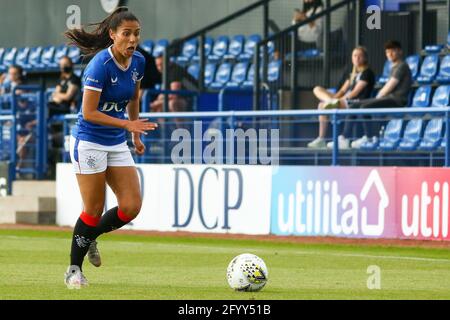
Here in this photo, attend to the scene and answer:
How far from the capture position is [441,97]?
19.7 meters

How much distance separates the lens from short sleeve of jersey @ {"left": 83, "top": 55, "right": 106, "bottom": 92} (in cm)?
1034

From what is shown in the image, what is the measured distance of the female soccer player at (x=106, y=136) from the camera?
10.3 metres

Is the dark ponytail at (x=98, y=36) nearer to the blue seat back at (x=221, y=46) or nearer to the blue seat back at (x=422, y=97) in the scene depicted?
the blue seat back at (x=422, y=97)

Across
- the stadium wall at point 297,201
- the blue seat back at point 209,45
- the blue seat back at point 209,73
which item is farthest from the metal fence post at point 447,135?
the blue seat back at point 209,45

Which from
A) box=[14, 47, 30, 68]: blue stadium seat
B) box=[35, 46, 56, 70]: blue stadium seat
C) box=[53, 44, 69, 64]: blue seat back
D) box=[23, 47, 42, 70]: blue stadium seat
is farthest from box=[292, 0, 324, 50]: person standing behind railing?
box=[14, 47, 30, 68]: blue stadium seat

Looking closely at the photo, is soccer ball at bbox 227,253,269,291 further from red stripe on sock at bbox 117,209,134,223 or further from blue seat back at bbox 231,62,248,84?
blue seat back at bbox 231,62,248,84

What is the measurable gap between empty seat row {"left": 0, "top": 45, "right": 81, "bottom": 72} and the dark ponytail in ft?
57.8

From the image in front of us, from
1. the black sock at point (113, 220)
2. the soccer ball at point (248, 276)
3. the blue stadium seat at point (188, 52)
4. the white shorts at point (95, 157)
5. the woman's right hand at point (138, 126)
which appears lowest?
the soccer ball at point (248, 276)

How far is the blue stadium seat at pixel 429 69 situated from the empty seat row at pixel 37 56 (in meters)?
10.1

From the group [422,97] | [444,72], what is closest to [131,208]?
[422,97]

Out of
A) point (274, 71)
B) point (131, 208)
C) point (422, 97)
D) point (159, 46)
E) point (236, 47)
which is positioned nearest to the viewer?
point (131, 208)

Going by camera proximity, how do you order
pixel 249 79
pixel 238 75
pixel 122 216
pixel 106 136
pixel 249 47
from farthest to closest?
1. pixel 249 47
2. pixel 238 75
3. pixel 249 79
4. pixel 122 216
5. pixel 106 136

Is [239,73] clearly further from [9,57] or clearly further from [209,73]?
[9,57]

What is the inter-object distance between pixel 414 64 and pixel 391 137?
3613mm
